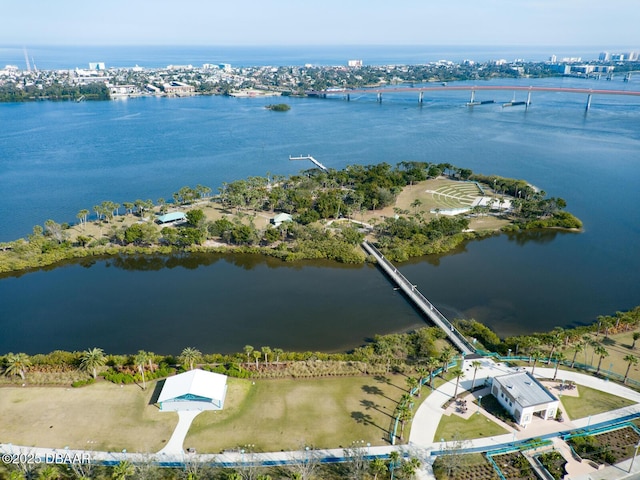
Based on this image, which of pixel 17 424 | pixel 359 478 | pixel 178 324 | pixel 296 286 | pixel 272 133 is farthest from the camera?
pixel 272 133

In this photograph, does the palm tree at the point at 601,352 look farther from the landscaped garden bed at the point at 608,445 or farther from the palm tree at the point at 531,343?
the landscaped garden bed at the point at 608,445

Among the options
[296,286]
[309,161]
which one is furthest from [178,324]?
[309,161]

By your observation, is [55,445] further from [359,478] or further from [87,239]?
[87,239]

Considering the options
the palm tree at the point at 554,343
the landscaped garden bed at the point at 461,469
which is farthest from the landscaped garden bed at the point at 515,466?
the palm tree at the point at 554,343

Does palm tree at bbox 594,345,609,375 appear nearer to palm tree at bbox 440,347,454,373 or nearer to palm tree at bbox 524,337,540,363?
palm tree at bbox 524,337,540,363

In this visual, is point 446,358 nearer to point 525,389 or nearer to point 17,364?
point 525,389

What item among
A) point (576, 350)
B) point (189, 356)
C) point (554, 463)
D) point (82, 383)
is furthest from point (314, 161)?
point (554, 463)
